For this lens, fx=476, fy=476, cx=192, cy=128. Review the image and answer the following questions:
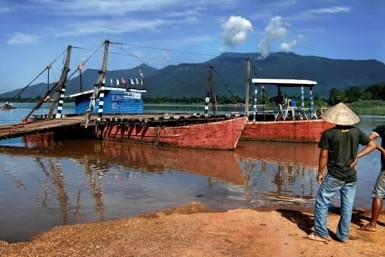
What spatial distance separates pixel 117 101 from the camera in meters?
34.9

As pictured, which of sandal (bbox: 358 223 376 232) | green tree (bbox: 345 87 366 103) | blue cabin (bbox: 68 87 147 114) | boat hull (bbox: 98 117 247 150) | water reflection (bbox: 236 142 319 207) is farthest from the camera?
green tree (bbox: 345 87 366 103)

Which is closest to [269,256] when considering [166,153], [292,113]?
[166,153]

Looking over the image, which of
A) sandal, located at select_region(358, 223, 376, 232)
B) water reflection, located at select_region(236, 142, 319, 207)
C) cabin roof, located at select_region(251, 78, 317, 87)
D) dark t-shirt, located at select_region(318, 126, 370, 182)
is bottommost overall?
water reflection, located at select_region(236, 142, 319, 207)

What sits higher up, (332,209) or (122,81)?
(122,81)

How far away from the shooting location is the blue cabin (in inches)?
1359

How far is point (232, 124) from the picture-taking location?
22.2 metres

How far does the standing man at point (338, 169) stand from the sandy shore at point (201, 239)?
0.30 m

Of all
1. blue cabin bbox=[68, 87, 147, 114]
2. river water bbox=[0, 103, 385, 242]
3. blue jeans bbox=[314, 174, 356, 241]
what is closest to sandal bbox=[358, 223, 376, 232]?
blue jeans bbox=[314, 174, 356, 241]

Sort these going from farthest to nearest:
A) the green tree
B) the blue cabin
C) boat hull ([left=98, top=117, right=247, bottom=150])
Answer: the green tree
the blue cabin
boat hull ([left=98, top=117, right=247, bottom=150])

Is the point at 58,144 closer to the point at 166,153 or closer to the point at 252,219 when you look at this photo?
the point at 166,153

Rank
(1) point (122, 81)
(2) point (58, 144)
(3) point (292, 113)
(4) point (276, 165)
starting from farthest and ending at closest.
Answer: (1) point (122, 81), (3) point (292, 113), (2) point (58, 144), (4) point (276, 165)

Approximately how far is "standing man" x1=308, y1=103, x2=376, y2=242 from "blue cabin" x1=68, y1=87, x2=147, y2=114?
27.5 metres

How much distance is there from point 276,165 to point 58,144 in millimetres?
12613

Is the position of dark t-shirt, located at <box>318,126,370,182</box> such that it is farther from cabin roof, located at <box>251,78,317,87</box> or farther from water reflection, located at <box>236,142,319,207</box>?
cabin roof, located at <box>251,78,317,87</box>
